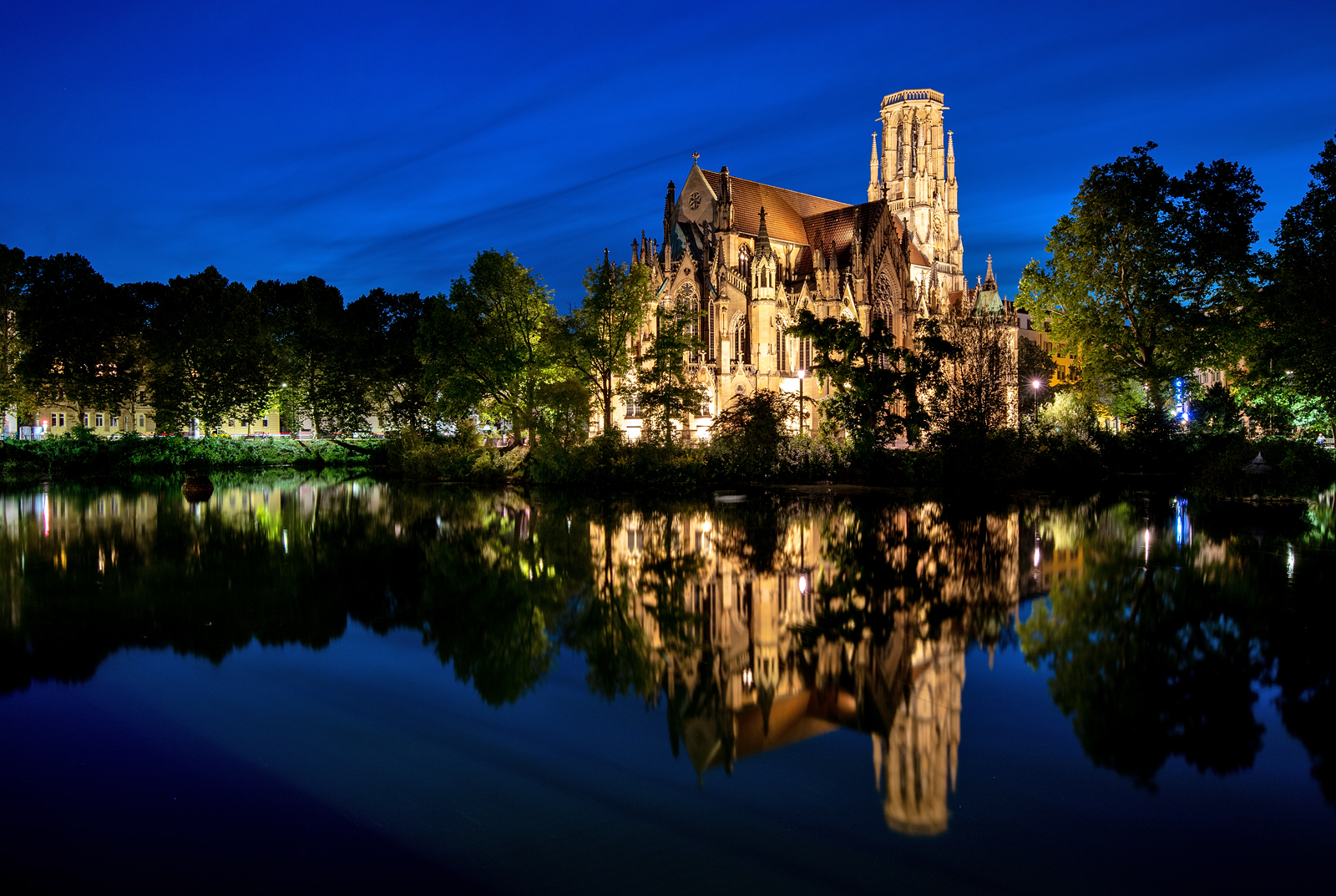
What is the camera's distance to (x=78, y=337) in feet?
208

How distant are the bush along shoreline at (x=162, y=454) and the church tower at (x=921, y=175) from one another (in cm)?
5225

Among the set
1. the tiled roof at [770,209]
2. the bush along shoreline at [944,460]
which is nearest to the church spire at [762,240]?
the tiled roof at [770,209]

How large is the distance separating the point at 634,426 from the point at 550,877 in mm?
53900

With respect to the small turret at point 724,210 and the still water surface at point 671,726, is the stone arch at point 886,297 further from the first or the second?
the still water surface at point 671,726

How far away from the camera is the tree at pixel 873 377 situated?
105ft

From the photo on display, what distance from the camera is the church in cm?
6153

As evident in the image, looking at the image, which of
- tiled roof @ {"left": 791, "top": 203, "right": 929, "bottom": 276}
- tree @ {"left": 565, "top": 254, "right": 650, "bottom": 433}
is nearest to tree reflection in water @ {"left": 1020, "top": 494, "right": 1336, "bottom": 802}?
tree @ {"left": 565, "top": 254, "right": 650, "bottom": 433}

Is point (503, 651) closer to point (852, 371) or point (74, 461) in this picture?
point (852, 371)

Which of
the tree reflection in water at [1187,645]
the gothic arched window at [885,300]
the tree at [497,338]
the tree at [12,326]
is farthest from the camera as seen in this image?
the gothic arched window at [885,300]

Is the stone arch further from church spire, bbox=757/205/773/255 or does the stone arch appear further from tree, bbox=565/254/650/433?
tree, bbox=565/254/650/433

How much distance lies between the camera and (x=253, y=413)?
6494 centimetres

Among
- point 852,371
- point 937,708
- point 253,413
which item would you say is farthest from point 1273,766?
point 253,413

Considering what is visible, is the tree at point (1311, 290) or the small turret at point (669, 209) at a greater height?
the small turret at point (669, 209)

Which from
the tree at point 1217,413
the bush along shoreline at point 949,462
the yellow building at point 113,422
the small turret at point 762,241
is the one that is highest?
the small turret at point 762,241
